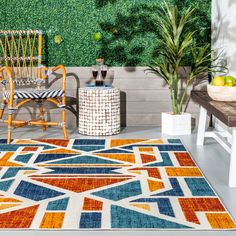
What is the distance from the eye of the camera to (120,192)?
3.61 m

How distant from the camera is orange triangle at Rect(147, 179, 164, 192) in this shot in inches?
145

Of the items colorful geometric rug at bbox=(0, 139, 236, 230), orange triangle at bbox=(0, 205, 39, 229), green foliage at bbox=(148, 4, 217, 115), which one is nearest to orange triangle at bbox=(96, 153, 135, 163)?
colorful geometric rug at bbox=(0, 139, 236, 230)

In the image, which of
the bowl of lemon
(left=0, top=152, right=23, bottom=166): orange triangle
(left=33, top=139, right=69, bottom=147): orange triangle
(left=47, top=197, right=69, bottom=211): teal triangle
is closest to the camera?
(left=47, top=197, right=69, bottom=211): teal triangle

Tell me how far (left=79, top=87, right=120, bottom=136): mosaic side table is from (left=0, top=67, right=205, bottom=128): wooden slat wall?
0.56m

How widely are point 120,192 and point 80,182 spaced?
1.19 feet

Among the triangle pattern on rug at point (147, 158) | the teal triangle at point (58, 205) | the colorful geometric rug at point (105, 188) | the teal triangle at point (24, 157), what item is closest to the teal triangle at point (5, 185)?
the colorful geometric rug at point (105, 188)

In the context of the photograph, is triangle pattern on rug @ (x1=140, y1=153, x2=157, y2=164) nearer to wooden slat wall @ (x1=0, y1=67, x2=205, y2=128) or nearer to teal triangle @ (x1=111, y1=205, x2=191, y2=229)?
teal triangle @ (x1=111, y1=205, x2=191, y2=229)

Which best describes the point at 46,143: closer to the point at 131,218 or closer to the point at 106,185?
the point at 106,185

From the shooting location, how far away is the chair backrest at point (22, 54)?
5.93m

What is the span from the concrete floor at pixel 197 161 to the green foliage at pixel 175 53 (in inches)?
19.9

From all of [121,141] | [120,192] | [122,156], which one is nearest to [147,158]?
[122,156]

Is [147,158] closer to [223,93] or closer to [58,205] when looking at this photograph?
[223,93]

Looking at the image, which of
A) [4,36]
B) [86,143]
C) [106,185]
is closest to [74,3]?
[4,36]

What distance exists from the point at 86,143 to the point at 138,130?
0.92 metres
